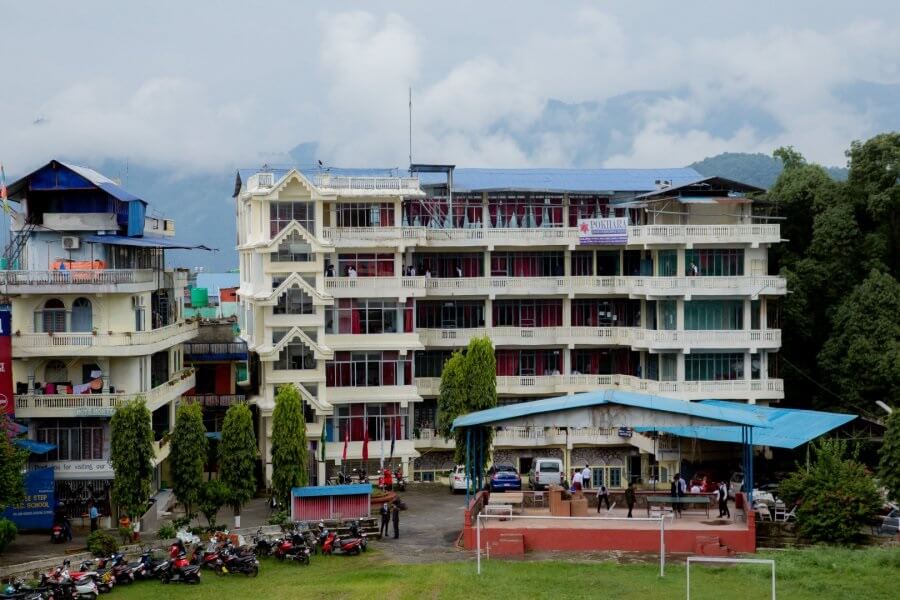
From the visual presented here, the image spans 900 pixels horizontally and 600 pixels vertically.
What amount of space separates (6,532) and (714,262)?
30416 millimetres

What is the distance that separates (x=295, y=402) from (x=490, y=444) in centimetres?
788

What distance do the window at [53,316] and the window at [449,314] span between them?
16.6 meters

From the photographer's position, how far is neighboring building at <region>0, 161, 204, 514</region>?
44031mm

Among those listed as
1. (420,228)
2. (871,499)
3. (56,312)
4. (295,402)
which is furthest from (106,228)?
(871,499)

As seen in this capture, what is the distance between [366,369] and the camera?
53.8 m

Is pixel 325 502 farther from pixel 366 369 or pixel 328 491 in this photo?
pixel 366 369

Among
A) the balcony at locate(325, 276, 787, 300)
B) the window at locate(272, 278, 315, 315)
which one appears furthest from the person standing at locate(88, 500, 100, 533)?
the balcony at locate(325, 276, 787, 300)

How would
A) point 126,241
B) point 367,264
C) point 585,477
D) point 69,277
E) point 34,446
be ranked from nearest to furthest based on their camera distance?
point 34,446 < point 69,277 < point 126,241 < point 585,477 < point 367,264

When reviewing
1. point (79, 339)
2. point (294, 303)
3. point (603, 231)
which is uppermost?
point (603, 231)

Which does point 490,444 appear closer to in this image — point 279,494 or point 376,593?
point 279,494

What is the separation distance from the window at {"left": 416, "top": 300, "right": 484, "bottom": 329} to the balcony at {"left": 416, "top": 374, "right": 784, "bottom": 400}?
2.57 meters

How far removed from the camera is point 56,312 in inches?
1781

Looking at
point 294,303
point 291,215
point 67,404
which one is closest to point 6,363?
point 67,404

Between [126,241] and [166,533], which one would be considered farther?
[126,241]
